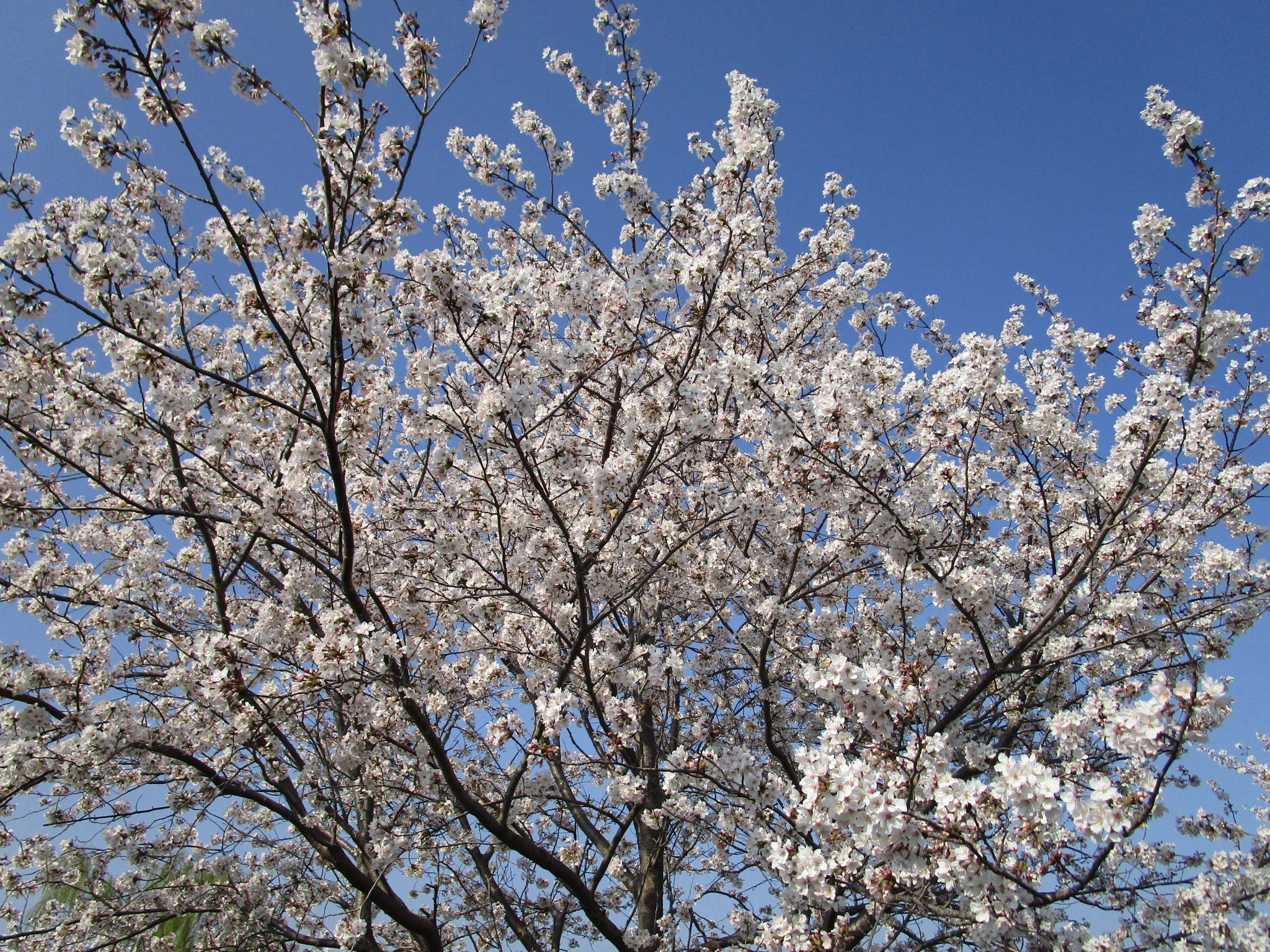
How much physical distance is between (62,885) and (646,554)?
7181 millimetres

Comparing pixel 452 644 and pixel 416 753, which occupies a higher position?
pixel 452 644

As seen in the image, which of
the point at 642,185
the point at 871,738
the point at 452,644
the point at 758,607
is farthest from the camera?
the point at 452,644

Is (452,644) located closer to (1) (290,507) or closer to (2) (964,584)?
(1) (290,507)

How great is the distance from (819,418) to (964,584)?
1.98 m

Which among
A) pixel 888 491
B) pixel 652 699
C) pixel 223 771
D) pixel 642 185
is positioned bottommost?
pixel 223 771

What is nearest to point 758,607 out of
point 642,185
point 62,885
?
point 642,185

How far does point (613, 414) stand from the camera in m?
6.00

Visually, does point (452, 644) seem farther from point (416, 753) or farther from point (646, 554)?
point (646, 554)

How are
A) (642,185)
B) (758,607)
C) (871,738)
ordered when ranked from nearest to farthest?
(871,738)
(642,185)
(758,607)

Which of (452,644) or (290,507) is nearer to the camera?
(290,507)

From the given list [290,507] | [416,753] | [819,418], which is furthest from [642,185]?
[416,753]

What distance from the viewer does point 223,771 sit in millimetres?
5793

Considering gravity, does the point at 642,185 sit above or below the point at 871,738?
above

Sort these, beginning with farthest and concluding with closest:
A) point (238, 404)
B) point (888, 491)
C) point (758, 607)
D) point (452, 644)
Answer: point (452, 644) < point (758, 607) < point (888, 491) < point (238, 404)
